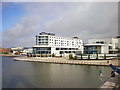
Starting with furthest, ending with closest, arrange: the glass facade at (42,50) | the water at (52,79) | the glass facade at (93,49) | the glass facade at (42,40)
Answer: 1. the glass facade at (42,40)
2. the glass facade at (42,50)
3. the glass facade at (93,49)
4. the water at (52,79)

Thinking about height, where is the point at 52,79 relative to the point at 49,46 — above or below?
below

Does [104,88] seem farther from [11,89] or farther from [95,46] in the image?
[95,46]

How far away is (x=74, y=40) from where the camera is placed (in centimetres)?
6009

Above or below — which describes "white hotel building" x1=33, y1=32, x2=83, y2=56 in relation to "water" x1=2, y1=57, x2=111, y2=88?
above

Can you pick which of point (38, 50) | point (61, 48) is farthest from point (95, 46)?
point (38, 50)

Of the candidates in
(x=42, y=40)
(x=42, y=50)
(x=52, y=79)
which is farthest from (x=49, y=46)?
(x=52, y=79)

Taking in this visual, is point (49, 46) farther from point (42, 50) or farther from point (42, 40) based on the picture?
point (42, 40)

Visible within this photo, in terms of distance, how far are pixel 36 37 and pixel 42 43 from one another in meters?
3.11

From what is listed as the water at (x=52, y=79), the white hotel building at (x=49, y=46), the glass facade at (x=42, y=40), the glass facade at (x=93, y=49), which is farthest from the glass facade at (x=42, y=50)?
the water at (x=52, y=79)

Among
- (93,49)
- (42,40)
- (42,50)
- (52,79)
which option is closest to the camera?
(52,79)

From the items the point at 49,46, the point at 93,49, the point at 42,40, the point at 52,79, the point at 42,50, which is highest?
the point at 42,40

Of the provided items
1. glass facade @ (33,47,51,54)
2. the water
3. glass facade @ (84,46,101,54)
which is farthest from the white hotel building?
the water

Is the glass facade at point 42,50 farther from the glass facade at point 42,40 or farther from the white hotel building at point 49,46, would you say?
the glass facade at point 42,40

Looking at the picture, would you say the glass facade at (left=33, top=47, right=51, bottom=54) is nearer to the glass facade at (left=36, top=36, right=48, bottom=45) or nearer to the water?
the glass facade at (left=36, top=36, right=48, bottom=45)
